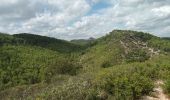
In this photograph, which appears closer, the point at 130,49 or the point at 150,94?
the point at 150,94

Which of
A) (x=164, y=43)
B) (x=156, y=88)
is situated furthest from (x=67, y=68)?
(x=164, y=43)

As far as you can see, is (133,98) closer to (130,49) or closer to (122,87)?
(122,87)

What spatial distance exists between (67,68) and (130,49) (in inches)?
3404

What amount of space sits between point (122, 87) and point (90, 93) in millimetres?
1331

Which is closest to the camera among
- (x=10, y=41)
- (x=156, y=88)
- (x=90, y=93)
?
(x=90, y=93)

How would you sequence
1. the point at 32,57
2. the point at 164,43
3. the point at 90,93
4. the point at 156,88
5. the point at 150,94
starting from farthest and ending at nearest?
the point at 164,43 → the point at 32,57 → the point at 156,88 → the point at 150,94 → the point at 90,93

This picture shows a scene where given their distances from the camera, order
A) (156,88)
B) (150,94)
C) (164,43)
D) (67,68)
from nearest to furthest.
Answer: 1. (150,94)
2. (156,88)
3. (67,68)
4. (164,43)

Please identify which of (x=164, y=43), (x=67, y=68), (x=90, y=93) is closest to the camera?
(x=90, y=93)

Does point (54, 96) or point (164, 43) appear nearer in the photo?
point (54, 96)

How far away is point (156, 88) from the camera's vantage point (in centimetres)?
1448

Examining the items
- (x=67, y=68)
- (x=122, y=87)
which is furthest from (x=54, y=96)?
(x=67, y=68)

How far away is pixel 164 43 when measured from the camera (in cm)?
17675

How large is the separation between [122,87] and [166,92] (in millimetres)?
2776

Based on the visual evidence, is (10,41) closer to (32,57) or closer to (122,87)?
(32,57)
